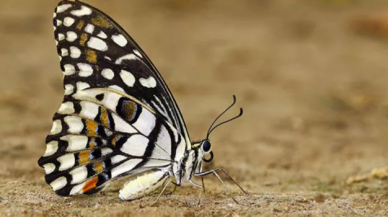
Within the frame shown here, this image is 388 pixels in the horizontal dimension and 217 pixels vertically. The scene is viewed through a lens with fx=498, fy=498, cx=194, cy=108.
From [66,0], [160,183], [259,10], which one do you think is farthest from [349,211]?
[259,10]

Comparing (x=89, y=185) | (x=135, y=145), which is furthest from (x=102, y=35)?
(x=89, y=185)

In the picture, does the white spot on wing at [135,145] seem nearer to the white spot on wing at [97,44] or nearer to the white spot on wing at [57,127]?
the white spot on wing at [57,127]

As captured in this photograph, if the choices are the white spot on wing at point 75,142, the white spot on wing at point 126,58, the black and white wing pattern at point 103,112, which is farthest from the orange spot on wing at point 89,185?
the white spot on wing at point 126,58

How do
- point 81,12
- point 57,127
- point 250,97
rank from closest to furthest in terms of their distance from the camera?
point 81,12, point 57,127, point 250,97

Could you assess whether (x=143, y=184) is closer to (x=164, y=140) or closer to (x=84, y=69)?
(x=164, y=140)

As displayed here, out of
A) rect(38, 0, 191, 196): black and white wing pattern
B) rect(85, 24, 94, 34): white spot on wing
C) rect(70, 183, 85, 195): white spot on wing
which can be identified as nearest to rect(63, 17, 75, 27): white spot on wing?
rect(38, 0, 191, 196): black and white wing pattern
